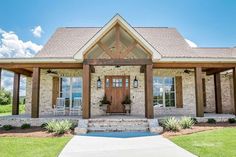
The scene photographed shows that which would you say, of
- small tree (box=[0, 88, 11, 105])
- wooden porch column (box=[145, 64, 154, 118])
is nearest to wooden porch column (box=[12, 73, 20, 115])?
wooden porch column (box=[145, 64, 154, 118])

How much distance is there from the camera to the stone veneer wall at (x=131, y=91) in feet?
40.2

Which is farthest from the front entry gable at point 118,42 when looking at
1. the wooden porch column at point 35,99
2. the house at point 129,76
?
the wooden porch column at point 35,99

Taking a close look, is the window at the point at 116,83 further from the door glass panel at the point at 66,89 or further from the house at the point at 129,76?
the door glass panel at the point at 66,89

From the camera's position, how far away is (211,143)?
611cm

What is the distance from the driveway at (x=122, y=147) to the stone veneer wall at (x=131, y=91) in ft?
15.9

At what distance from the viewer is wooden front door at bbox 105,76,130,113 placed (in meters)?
12.3

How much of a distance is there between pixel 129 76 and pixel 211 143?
Answer: 7.09 meters

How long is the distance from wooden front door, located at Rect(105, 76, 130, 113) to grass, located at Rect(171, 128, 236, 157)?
217 inches

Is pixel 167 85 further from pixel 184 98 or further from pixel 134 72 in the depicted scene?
pixel 134 72

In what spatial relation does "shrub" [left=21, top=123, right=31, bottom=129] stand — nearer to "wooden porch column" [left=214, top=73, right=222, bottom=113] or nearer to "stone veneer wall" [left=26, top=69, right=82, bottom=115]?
"stone veneer wall" [left=26, top=69, right=82, bottom=115]

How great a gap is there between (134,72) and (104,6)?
4425mm

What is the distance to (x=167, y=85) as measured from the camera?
510 inches

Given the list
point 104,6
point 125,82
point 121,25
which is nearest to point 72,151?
point 121,25

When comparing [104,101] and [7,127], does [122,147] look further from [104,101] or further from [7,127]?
[7,127]
